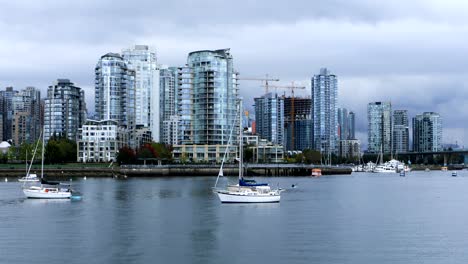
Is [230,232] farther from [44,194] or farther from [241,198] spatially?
[44,194]

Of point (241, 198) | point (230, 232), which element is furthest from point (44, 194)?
point (230, 232)

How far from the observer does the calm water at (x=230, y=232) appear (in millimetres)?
46469

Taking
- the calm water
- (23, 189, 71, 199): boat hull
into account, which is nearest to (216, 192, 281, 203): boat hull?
the calm water

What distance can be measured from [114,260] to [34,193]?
56.8 meters

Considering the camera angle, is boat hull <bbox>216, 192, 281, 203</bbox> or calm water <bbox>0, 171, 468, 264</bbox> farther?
boat hull <bbox>216, 192, 281, 203</bbox>

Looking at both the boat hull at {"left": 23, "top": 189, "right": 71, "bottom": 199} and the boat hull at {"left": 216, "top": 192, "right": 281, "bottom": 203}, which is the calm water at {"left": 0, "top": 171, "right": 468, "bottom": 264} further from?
the boat hull at {"left": 23, "top": 189, "right": 71, "bottom": 199}

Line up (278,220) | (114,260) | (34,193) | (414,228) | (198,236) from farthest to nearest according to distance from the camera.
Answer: (34,193) < (278,220) < (414,228) < (198,236) < (114,260)

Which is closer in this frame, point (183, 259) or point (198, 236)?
point (183, 259)

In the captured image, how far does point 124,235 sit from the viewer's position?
184 ft

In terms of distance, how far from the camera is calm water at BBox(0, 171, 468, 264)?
152ft

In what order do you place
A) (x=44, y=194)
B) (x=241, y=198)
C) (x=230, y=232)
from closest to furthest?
1. (x=230, y=232)
2. (x=241, y=198)
3. (x=44, y=194)

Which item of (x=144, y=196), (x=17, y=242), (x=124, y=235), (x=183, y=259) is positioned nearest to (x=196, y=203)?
(x=144, y=196)

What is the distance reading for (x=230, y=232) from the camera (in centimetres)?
5844

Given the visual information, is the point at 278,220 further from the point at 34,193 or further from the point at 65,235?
the point at 34,193
